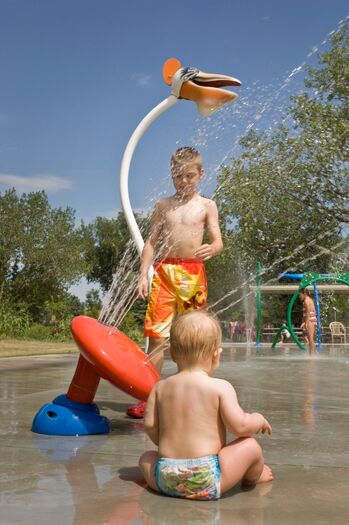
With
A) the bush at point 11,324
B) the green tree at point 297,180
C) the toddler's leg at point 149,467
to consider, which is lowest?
the toddler's leg at point 149,467

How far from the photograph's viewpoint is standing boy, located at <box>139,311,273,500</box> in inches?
82.2

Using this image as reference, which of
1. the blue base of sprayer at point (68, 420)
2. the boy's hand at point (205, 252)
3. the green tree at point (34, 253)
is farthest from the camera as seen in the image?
the green tree at point (34, 253)

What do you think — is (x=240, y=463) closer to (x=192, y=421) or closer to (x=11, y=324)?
(x=192, y=421)

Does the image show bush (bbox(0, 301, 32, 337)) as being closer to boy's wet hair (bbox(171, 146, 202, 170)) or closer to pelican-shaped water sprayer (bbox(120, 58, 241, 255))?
pelican-shaped water sprayer (bbox(120, 58, 241, 255))

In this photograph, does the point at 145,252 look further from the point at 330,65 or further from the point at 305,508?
the point at 330,65

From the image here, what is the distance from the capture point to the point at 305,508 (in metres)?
1.96

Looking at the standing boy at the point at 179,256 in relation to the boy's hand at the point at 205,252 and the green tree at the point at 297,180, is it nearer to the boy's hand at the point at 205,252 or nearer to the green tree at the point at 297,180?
the boy's hand at the point at 205,252

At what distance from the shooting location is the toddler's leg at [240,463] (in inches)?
82.5

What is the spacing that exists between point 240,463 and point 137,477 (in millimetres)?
417

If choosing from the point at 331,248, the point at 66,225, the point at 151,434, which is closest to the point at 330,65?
the point at 331,248

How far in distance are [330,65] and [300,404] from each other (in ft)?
67.0

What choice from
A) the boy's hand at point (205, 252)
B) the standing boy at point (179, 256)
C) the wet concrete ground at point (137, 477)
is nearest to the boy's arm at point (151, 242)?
the standing boy at point (179, 256)

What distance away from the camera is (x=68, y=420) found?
314 cm

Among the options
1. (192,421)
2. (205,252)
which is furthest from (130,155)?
(192,421)
